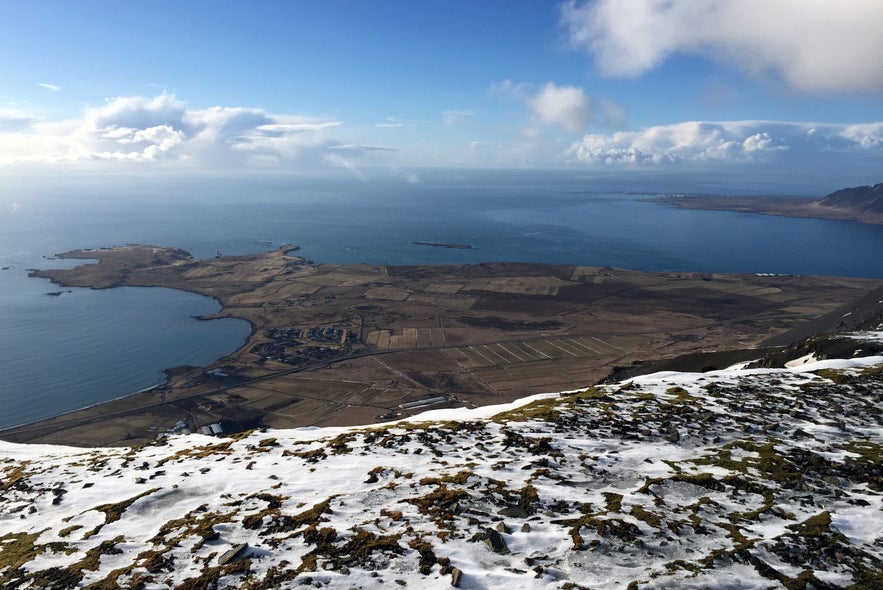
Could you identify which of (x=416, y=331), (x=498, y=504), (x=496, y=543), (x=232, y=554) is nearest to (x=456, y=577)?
(x=496, y=543)

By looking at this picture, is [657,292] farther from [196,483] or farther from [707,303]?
[196,483]

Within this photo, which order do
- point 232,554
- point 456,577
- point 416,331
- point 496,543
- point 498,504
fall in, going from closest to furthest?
point 456,577
point 496,543
point 232,554
point 498,504
point 416,331

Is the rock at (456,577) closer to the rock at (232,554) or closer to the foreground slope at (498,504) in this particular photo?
the foreground slope at (498,504)

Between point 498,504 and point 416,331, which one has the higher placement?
point 498,504

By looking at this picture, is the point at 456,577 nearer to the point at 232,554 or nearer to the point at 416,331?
the point at 232,554

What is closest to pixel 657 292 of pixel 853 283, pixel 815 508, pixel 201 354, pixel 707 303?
pixel 707 303
